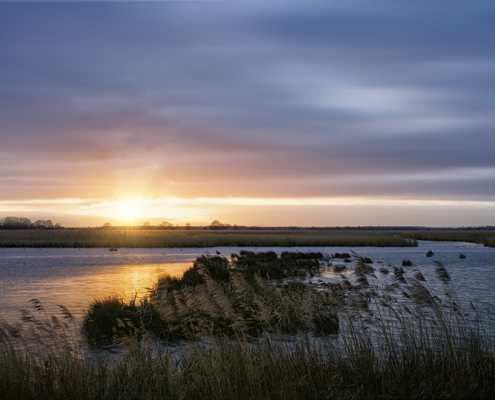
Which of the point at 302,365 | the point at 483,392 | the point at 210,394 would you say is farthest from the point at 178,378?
the point at 483,392

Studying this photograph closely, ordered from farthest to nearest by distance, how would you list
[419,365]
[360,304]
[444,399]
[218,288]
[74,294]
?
[74,294], [218,288], [360,304], [419,365], [444,399]

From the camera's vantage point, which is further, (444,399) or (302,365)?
(302,365)

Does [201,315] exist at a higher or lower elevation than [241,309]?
higher

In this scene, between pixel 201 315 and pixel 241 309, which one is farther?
pixel 241 309

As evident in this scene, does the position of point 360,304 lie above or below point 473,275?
above

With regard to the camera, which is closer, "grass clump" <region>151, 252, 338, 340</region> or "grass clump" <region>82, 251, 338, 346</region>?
"grass clump" <region>151, 252, 338, 340</region>

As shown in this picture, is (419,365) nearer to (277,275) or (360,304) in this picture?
(360,304)

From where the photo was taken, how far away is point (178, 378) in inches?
255

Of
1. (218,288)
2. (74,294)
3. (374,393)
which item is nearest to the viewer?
(374,393)

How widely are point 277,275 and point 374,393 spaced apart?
757 inches

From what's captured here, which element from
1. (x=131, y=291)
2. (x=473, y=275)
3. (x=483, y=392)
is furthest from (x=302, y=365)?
(x=473, y=275)

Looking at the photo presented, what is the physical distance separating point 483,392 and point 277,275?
64.3 feet

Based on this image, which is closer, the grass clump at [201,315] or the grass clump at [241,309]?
the grass clump at [241,309]

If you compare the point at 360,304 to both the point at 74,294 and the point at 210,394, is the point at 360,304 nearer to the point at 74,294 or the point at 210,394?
the point at 210,394
